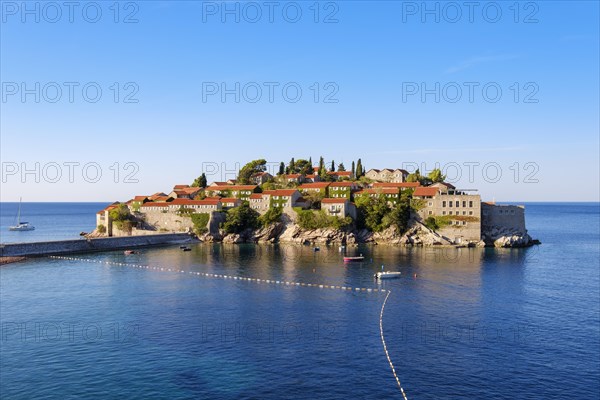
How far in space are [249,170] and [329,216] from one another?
53117mm

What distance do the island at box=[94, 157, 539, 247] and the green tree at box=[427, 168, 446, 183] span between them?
25937mm

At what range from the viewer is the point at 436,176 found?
152m

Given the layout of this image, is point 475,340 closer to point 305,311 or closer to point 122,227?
point 305,311

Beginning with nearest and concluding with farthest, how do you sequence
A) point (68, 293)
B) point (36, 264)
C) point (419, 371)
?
point (419, 371), point (68, 293), point (36, 264)

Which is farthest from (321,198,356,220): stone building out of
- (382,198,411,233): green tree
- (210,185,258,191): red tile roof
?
(210,185,258,191): red tile roof

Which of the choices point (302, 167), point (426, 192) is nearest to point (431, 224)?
point (426, 192)

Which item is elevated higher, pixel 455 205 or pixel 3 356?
pixel 455 205

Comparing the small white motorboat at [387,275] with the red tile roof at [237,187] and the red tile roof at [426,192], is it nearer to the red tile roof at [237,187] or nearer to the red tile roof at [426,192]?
the red tile roof at [426,192]

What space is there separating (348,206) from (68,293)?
247 ft

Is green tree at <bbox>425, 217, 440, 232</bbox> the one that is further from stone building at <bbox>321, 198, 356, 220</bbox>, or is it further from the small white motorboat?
the small white motorboat

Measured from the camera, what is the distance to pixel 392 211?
11569cm

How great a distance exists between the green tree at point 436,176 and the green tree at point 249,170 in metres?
60.3

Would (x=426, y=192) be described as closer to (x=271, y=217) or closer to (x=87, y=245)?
(x=271, y=217)

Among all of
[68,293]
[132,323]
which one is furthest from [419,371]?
[68,293]
